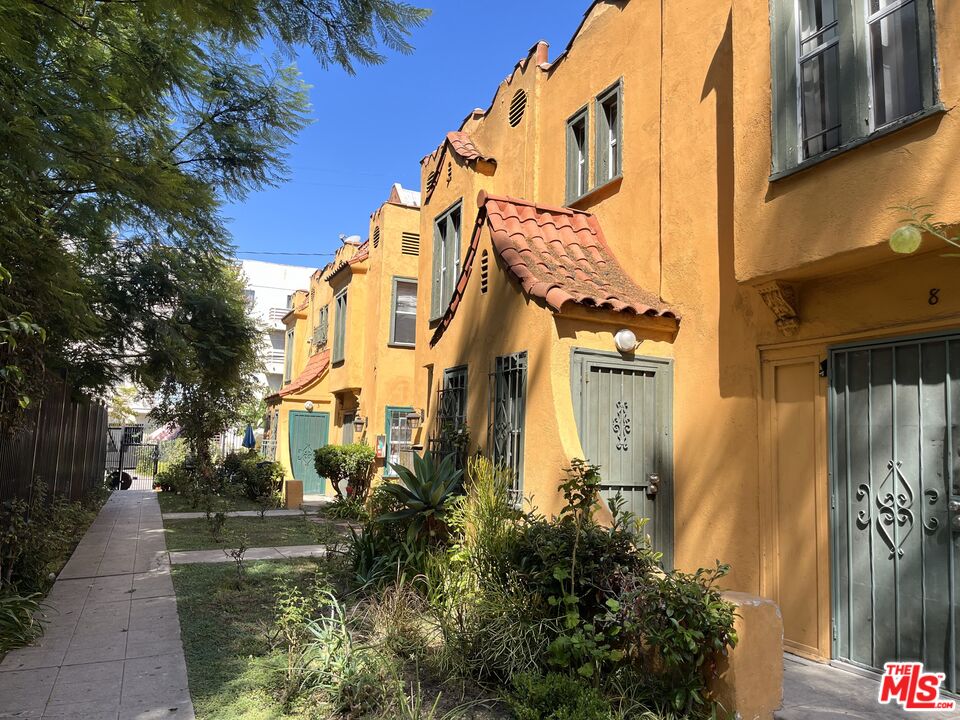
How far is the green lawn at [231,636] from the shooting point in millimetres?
4312

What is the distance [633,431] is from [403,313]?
9432mm

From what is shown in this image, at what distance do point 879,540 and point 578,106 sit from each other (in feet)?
20.8

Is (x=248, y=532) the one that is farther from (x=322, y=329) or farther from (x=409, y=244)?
(x=322, y=329)

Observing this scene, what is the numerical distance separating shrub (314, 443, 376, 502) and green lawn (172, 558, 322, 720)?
4.86 meters

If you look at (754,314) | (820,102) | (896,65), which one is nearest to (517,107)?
(820,102)

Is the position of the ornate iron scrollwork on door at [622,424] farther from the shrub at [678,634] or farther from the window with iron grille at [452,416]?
the shrub at [678,634]

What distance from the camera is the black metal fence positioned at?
7.15m

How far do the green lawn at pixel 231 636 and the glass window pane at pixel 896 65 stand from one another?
5733mm

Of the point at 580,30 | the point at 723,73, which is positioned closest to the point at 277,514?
the point at 580,30

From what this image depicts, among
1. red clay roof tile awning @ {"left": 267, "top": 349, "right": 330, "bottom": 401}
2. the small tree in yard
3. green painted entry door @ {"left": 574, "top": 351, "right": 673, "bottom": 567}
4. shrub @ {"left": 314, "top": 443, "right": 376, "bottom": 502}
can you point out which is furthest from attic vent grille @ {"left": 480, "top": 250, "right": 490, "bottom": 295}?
red clay roof tile awning @ {"left": 267, "top": 349, "right": 330, "bottom": 401}

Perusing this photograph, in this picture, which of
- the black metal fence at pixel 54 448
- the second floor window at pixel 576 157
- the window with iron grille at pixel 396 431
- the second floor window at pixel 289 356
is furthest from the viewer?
the second floor window at pixel 289 356

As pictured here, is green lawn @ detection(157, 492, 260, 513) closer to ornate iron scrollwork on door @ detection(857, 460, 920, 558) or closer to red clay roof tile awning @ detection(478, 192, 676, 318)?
red clay roof tile awning @ detection(478, 192, 676, 318)

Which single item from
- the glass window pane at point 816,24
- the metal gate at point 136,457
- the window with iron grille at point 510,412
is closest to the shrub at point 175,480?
the metal gate at point 136,457

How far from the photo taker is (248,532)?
37.6 feet
